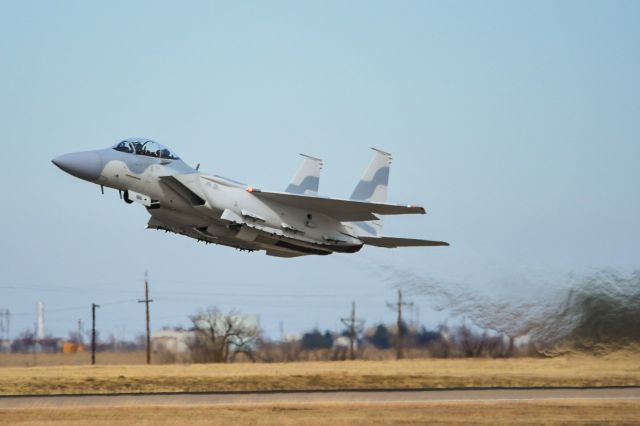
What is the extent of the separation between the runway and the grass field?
7.92 feet

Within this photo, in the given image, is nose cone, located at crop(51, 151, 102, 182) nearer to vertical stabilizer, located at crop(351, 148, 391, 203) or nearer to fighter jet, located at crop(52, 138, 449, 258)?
fighter jet, located at crop(52, 138, 449, 258)

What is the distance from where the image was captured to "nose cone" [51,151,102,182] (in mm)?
26984

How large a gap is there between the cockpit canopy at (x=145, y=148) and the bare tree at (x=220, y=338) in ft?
102

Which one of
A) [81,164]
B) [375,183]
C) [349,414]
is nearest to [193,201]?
[81,164]

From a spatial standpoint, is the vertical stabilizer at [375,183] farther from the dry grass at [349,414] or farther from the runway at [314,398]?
the dry grass at [349,414]

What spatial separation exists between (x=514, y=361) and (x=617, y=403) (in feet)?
57.0

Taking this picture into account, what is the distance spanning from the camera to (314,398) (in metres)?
27.4

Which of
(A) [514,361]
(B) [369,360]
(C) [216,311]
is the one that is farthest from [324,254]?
(C) [216,311]

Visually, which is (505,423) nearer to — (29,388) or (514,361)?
(29,388)

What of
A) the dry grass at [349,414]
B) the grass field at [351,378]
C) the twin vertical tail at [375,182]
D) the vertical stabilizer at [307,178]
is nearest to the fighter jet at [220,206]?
the twin vertical tail at [375,182]

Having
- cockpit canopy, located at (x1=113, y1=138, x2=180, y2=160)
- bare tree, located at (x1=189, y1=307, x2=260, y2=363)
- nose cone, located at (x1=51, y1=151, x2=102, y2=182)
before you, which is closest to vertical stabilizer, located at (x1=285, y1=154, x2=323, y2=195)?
cockpit canopy, located at (x1=113, y1=138, x2=180, y2=160)

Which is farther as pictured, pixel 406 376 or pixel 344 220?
pixel 406 376

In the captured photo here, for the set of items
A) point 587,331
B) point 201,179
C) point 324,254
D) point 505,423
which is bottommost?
point 505,423

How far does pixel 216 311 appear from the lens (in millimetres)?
66500
